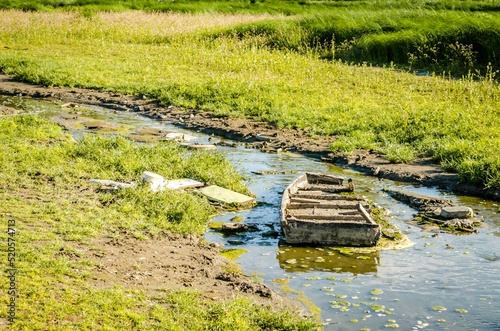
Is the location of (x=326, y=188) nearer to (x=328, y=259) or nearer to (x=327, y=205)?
(x=327, y=205)

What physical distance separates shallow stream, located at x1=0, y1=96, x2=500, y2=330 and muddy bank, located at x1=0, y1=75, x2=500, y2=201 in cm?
122

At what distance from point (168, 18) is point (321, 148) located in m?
20.3

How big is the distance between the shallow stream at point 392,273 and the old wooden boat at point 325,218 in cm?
17

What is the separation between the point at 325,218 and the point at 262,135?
5741mm

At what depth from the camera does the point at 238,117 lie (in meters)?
16.3

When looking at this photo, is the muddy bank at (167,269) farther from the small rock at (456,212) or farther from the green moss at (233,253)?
the small rock at (456,212)

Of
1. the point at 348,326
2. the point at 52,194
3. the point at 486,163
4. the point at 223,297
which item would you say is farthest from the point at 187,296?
the point at 486,163

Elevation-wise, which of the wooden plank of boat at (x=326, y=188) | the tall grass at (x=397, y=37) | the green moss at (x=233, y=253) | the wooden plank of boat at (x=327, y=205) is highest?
the tall grass at (x=397, y=37)

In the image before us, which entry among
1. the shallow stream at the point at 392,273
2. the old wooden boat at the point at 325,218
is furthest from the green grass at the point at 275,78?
the old wooden boat at the point at 325,218

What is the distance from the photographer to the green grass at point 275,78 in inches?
557

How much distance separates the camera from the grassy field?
6258 mm

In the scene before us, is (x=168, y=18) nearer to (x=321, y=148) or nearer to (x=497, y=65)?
(x=497, y=65)

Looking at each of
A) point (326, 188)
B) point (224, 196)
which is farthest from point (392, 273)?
point (224, 196)

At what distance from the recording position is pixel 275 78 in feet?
63.7
